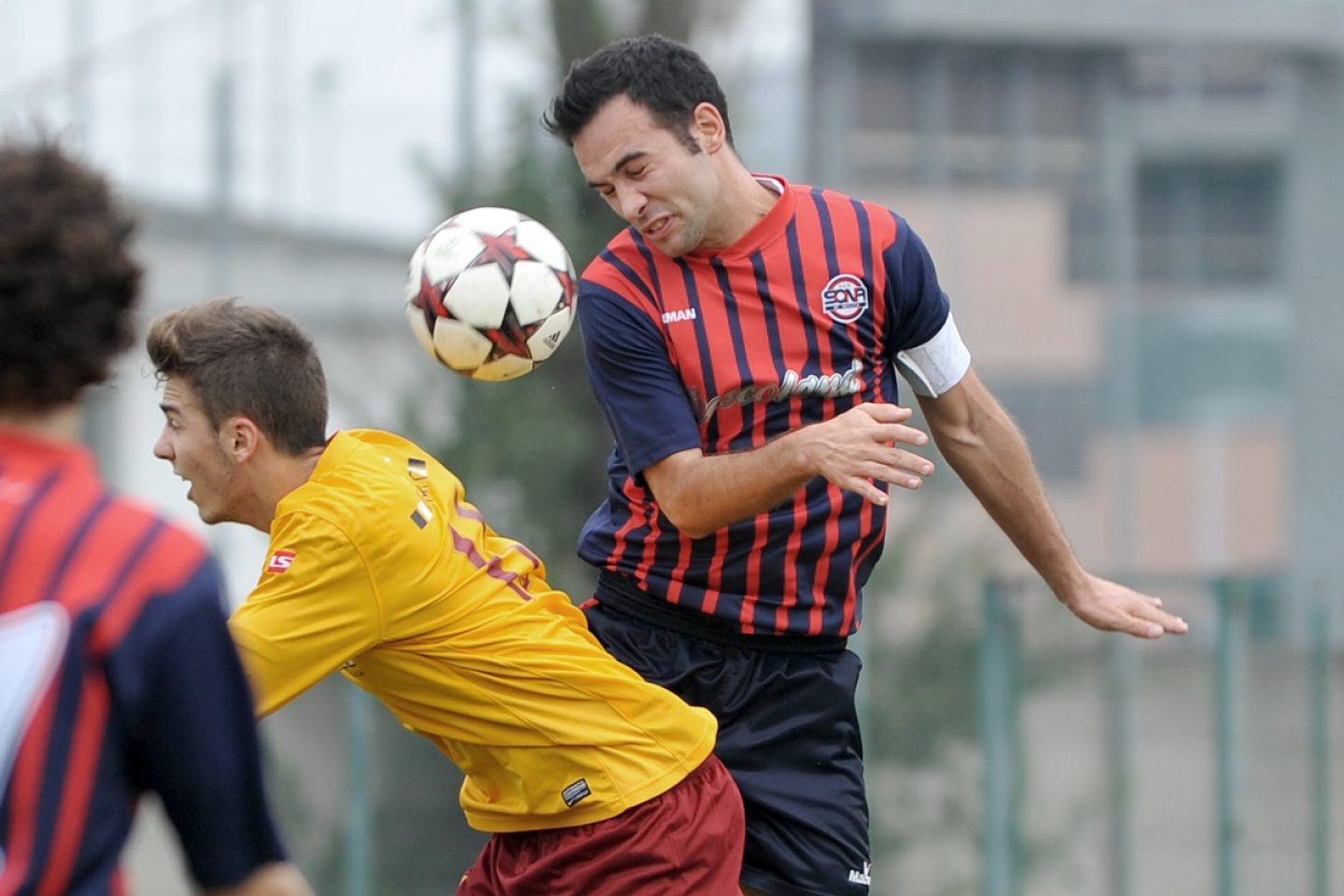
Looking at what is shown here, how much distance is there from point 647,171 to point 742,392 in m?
0.50

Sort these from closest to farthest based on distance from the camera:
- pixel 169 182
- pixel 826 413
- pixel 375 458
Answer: pixel 375 458, pixel 826 413, pixel 169 182

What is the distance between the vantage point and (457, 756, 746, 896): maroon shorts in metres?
3.88

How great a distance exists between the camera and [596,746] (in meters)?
3.89

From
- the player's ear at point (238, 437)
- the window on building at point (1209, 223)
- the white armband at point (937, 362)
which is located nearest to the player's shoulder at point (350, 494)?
the player's ear at point (238, 437)

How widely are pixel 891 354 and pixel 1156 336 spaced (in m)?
11.4

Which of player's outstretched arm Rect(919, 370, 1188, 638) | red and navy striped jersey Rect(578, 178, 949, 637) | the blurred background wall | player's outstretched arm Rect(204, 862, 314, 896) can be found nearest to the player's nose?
red and navy striped jersey Rect(578, 178, 949, 637)

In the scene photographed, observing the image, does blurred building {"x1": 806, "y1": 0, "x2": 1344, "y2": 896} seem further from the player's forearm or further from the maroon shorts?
the maroon shorts

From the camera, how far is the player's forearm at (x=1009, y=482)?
14.3ft

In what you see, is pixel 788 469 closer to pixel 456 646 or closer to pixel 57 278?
pixel 456 646

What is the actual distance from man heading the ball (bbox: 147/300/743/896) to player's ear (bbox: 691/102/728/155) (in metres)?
0.90

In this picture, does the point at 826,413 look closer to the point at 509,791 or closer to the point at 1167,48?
the point at 509,791

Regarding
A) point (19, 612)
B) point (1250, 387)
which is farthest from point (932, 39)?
point (19, 612)

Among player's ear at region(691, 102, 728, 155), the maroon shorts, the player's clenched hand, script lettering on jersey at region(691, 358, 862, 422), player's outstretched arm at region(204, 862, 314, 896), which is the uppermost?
player's ear at region(691, 102, 728, 155)

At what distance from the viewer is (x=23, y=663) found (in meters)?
2.10
